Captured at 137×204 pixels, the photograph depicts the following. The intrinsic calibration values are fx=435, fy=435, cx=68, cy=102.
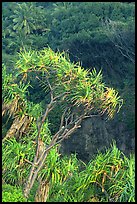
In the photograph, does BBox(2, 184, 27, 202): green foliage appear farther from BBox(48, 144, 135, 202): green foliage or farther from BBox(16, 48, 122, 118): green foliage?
BBox(16, 48, 122, 118): green foliage

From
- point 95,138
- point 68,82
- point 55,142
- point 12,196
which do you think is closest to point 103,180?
point 12,196

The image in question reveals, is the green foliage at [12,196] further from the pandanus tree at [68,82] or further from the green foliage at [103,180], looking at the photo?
the pandanus tree at [68,82]

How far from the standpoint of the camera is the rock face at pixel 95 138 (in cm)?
1563

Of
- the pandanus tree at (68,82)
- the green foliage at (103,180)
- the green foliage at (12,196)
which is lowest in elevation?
the green foliage at (12,196)

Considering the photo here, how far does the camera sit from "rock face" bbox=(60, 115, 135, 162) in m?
15.6

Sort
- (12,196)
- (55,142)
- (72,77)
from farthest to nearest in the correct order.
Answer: (72,77) < (55,142) < (12,196)

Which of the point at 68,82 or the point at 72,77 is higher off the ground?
the point at 72,77

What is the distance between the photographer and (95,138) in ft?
52.5

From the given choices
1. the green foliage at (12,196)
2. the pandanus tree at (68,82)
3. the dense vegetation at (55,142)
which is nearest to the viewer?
the green foliage at (12,196)

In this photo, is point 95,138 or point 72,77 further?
point 95,138

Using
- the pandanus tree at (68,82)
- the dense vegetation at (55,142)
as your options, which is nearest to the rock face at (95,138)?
the dense vegetation at (55,142)

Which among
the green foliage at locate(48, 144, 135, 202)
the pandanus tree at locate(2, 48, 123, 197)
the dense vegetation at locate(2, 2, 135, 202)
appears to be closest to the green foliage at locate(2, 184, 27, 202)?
the dense vegetation at locate(2, 2, 135, 202)

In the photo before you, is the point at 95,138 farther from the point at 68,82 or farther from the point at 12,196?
the point at 12,196

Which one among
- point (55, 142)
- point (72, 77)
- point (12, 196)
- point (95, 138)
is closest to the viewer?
point (12, 196)
